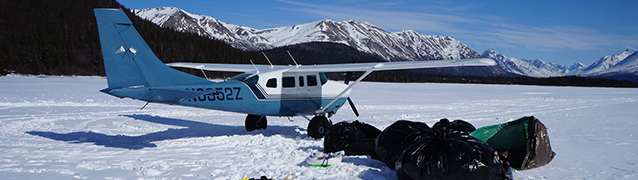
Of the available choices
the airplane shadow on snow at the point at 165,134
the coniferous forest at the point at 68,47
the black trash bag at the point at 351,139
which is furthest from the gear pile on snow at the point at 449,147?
the coniferous forest at the point at 68,47

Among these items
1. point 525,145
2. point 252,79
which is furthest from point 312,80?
point 525,145

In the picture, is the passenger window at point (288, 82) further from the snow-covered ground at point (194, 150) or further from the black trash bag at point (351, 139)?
the black trash bag at point (351, 139)

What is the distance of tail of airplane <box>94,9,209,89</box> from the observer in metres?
6.65

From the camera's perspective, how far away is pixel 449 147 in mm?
4406

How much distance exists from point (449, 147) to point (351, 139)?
2.25m

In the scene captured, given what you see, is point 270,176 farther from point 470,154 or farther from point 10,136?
point 10,136

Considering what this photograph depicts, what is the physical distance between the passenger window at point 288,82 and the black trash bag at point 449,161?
4365 mm

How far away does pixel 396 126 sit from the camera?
560 cm

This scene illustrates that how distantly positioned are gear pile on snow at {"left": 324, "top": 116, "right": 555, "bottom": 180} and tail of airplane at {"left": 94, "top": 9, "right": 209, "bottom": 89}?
3.36 m

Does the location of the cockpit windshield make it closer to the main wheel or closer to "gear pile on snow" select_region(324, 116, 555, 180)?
the main wheel

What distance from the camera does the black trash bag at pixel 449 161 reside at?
4242mm

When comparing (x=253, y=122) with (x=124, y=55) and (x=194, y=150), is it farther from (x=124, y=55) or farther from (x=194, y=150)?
(x=124, y=55)

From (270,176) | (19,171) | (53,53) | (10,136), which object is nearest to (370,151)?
(270,176)

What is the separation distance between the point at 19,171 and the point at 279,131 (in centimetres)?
513
